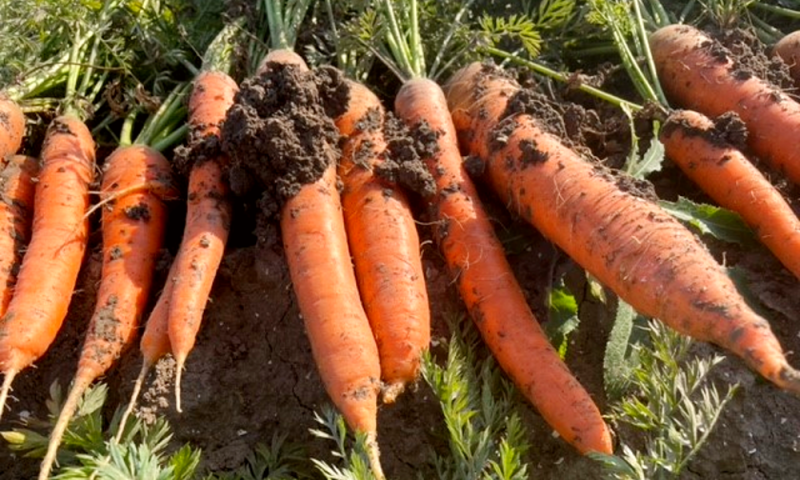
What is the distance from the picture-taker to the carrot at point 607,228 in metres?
1.71

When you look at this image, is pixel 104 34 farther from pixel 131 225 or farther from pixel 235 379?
pixel 235 379

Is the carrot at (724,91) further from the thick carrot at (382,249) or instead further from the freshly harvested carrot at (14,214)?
the freshly harvested carrot at (14,214)

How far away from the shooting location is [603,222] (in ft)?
6.68

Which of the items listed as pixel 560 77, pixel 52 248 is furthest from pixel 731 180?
pixel 52 248

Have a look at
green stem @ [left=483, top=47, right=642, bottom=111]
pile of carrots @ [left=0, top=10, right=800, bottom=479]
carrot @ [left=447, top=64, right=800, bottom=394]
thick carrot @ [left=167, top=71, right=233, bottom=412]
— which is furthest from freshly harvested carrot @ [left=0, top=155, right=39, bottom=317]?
green stem @ [left=483, top=47, right=642, bottom=111]

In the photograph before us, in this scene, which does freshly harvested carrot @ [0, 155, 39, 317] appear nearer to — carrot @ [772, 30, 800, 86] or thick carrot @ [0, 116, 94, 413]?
thick carrot @ [0, 116, 94, 413]

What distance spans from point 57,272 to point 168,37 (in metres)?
1.12

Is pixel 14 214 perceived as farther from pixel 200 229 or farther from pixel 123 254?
pixel 200 229

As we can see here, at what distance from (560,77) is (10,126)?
1.85 metres

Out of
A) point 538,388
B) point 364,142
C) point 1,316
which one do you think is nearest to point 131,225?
point 1,316

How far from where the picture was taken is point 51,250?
86.7 inches

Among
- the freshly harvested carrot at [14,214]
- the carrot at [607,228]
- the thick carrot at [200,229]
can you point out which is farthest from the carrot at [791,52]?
the freshly harvested carrot at [14,214]

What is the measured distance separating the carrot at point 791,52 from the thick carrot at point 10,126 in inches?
104

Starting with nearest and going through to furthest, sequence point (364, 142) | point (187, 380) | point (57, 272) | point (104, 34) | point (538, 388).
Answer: point (538, 388) < point (187, 380) < point (57, 272) < point (364, 142) < point (104, 34)
